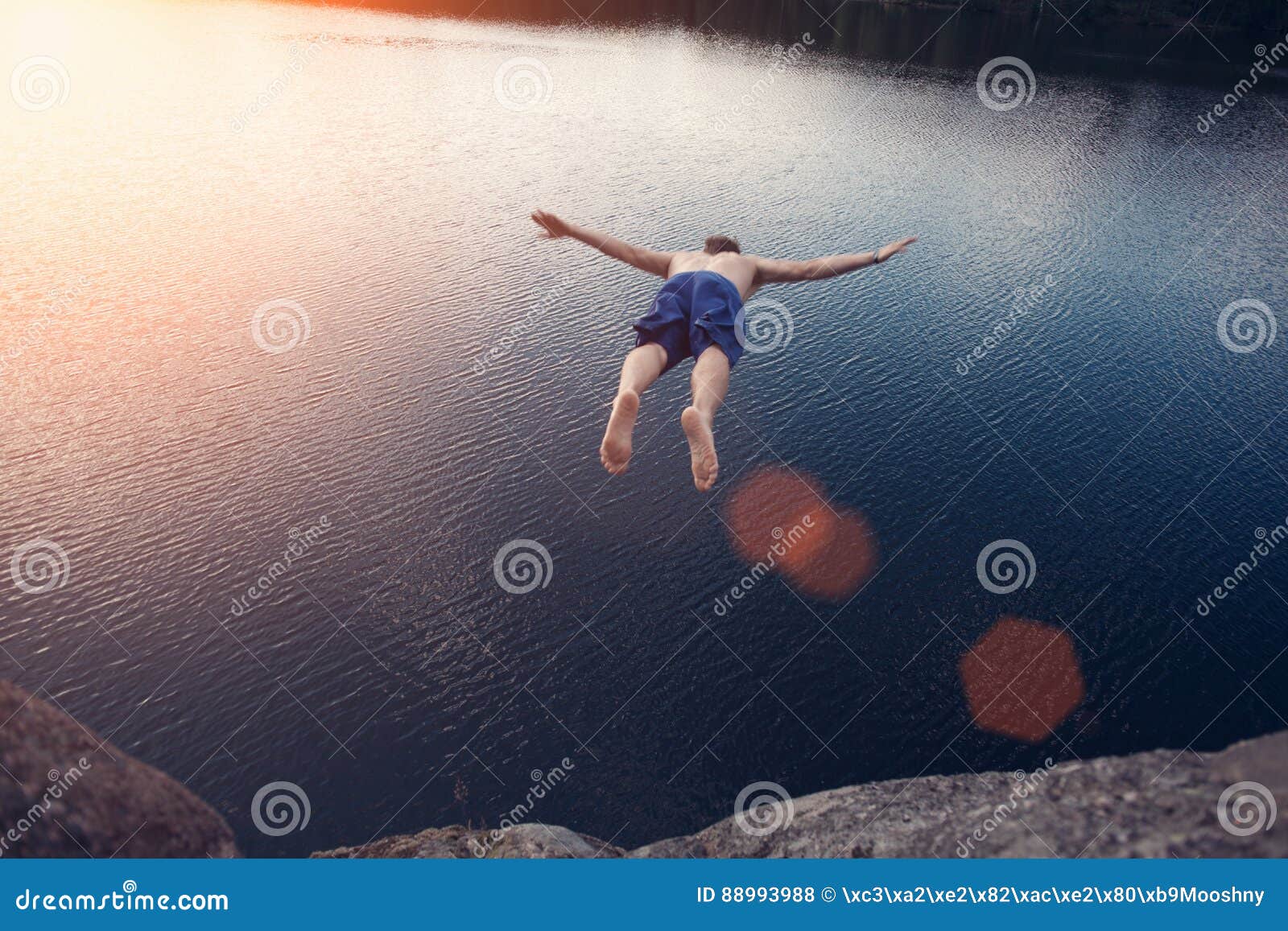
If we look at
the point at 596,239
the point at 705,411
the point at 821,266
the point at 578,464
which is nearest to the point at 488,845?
the point at 705,411

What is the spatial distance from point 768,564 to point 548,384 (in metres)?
7.55

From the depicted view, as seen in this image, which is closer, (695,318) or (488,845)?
(695,318)

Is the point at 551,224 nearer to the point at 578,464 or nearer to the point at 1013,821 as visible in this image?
the point at 1013,821

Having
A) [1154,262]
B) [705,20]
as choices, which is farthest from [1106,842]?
[705,20]

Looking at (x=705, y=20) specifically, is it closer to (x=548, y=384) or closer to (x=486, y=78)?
(x=486, y=78)

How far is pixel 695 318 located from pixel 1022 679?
388 inches

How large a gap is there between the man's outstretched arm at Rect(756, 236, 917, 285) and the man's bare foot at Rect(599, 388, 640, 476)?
2.13 meters

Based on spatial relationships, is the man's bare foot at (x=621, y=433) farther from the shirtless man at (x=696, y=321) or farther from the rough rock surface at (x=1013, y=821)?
the rough rock surface at (x=1013, y=821)

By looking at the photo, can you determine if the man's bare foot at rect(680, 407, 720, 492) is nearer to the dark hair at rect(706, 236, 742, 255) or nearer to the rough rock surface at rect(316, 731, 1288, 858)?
the dark hair at rect(706, 236, 742, 255)

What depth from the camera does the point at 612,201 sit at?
30.3m

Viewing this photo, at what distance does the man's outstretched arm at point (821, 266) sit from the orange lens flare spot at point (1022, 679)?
8777 millimetres

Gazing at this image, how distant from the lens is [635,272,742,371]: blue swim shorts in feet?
27.3

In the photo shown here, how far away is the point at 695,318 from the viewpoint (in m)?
8.40

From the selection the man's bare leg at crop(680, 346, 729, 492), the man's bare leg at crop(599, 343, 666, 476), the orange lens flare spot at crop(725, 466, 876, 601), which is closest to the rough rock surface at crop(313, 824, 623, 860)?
the man's bare leg at crop(599, 343, 666, 476)
